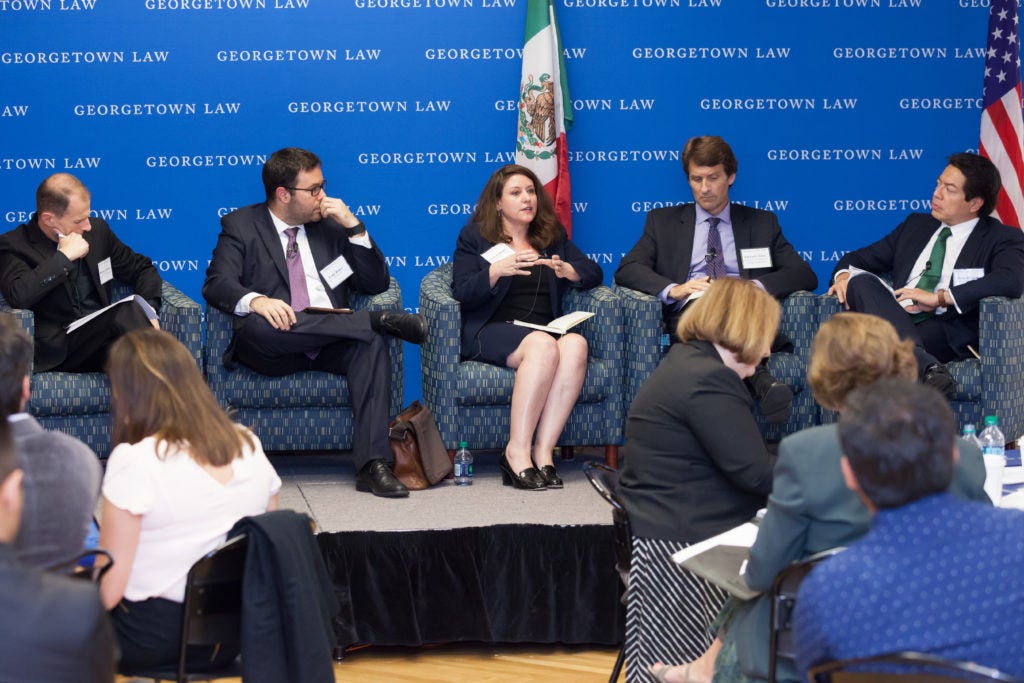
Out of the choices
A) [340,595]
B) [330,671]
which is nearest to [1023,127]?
[340,595]

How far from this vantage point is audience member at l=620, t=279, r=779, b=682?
10.2 ft

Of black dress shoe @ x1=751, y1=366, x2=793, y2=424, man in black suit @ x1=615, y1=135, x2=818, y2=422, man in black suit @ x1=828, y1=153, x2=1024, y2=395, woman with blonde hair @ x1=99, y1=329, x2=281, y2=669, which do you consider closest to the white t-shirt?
woman with blonde hair @ x1=99, y1=329, x2=281, y2=669

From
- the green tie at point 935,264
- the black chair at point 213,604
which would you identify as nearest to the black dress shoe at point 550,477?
the green tie at point 935,264

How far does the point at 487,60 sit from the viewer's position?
647cm

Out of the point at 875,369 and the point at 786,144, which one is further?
the point at 786,144

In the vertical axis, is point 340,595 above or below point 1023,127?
below

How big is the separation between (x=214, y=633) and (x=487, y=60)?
4.23m

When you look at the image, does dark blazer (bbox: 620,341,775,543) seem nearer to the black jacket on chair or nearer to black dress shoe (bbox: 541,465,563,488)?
the black jacket on chair

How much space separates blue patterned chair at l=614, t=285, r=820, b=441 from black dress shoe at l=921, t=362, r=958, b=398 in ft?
1.53

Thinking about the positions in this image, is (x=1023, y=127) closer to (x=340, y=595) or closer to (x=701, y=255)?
(x=701, y=255)

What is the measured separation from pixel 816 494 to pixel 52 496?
1345 mm

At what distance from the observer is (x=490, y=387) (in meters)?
5.09

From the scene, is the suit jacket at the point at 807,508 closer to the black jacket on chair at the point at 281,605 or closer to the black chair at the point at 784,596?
the black chair at the point at 784,596

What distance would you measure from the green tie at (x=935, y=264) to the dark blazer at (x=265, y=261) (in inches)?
87.6
